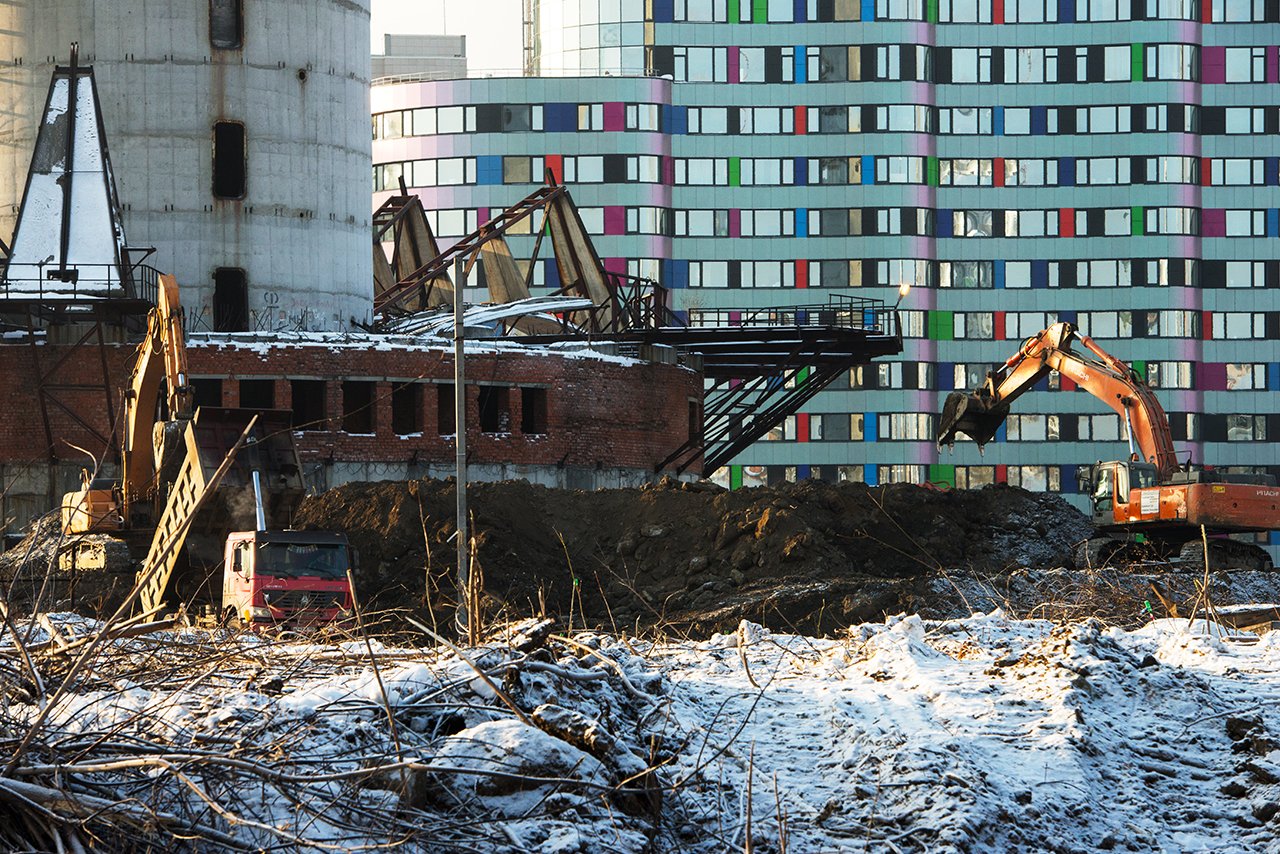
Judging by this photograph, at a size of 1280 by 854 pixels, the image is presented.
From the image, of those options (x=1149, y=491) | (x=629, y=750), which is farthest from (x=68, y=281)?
(x=629, y=750)

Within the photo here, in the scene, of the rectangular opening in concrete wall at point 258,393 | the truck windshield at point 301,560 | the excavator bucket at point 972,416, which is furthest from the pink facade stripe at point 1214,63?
the truck windshield at point 301,560

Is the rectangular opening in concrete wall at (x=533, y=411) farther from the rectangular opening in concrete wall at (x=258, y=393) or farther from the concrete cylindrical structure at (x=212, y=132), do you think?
the rectangular opening in concrete wall at (x=258, y=393)

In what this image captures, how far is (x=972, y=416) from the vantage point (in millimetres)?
39906

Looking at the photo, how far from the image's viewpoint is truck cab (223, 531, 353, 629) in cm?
2452

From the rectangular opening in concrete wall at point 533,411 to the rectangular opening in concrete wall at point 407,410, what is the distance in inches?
97.5

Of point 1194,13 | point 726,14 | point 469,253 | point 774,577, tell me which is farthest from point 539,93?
point 774,577

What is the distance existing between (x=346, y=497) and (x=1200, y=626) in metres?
25.8

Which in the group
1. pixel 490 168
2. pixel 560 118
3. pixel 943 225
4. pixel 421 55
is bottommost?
pixel 943 225

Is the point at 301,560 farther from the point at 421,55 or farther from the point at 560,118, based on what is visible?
the point at 421,55

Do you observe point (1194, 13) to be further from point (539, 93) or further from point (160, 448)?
point (160, 448)

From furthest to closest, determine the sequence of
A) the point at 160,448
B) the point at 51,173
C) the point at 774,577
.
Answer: the point at 51,173
the point at 774,577
the point at 160,448

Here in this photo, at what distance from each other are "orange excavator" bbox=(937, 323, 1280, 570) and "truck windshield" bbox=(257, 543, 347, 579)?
15.3 m

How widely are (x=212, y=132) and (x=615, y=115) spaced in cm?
4272

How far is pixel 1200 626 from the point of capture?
12.2 m
